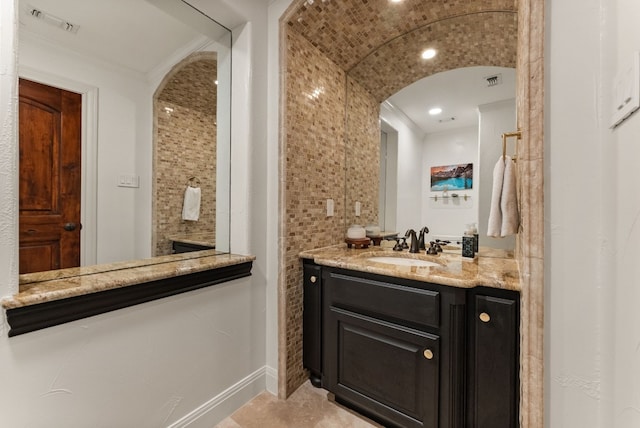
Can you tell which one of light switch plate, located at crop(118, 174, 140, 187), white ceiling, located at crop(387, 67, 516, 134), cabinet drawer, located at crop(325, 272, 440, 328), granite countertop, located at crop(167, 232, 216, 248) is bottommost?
cabinet drawer, located at crop(325, 272, 440, 328)

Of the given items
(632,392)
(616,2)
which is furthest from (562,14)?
(632,392)

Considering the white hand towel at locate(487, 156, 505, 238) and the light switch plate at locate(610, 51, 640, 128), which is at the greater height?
the light switch plate at locate(610, 51, 640, 128)

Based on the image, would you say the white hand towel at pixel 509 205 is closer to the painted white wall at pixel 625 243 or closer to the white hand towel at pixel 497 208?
the white hand towel at pixel 497 208

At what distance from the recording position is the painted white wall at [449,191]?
5.93 feet

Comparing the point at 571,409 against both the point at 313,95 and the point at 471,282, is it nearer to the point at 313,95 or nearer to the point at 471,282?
the point at 471,282

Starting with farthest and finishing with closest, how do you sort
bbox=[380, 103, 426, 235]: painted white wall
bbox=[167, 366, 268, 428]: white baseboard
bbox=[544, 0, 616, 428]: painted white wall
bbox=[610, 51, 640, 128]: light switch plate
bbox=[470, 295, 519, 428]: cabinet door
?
bbox=[380, 103, 426, 235]: painted white wall, bbox=[167, 366, 268, 428]: white baseboard, bbox=[470, 295, 519, 428]: cabinet door, bbox=[544, 0, 616, 428]: painted white wall, bbox=[610, 51, 640, 128]: light switch plate

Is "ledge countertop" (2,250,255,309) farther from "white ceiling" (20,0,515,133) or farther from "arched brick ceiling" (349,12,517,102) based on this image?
"arched brick ceiling" (349,12,517,102)

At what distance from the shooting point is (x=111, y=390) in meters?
1.10

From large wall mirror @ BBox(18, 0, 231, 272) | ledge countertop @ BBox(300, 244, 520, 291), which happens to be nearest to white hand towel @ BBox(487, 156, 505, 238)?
ledge countertop @ BBox(300, 244, 520, 291)

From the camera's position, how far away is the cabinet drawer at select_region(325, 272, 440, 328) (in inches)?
48.9

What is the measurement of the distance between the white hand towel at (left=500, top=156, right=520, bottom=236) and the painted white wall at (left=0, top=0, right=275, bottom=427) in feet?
4.10

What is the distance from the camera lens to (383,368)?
55.0 inches

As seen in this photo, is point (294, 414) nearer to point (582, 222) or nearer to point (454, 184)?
point (582, 222)

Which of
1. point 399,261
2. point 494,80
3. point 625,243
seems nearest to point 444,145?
point 494,80
